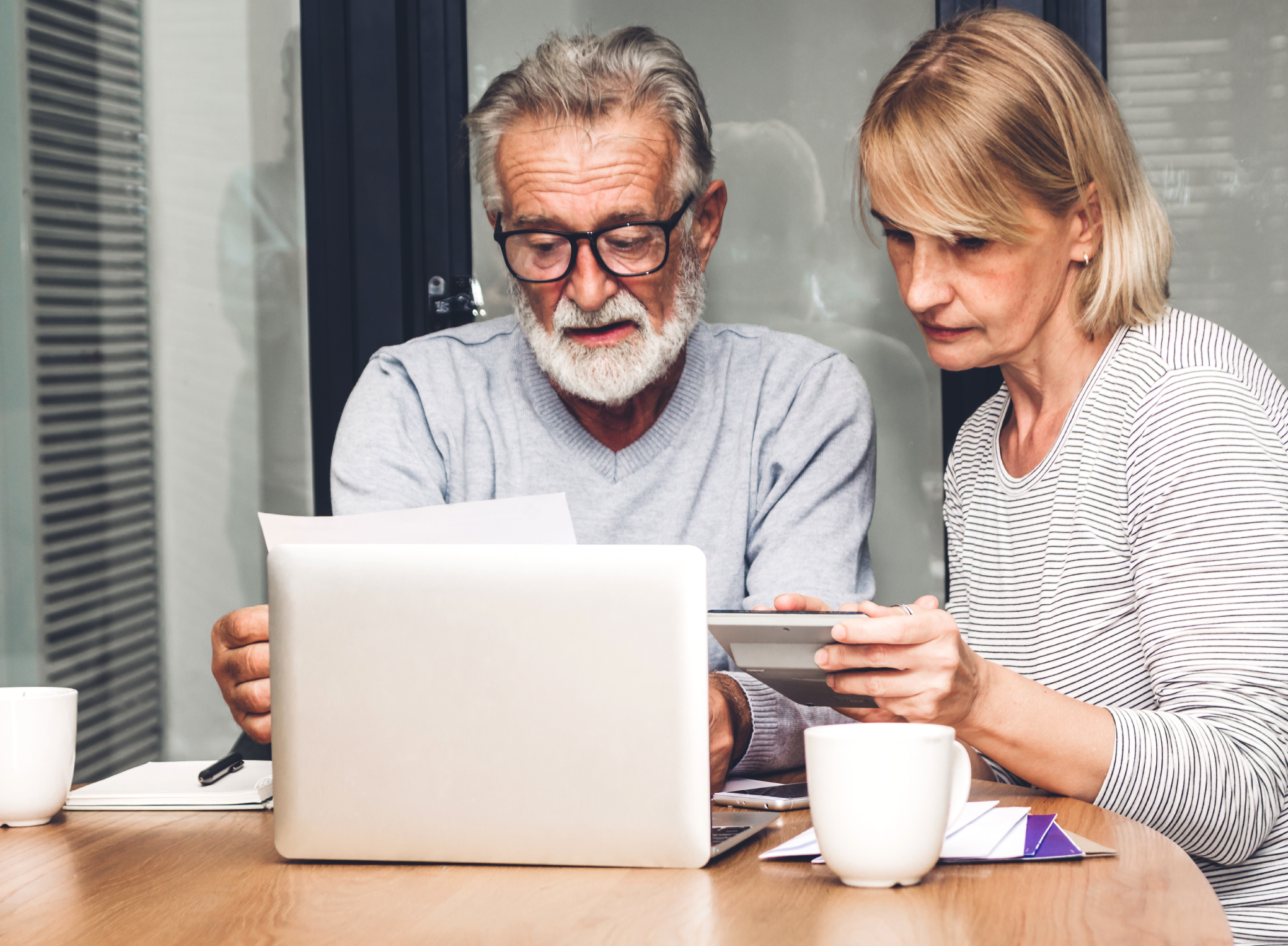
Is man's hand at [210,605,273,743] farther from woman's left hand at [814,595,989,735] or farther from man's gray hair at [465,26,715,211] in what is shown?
man's gray hair at [465,26,715,211]

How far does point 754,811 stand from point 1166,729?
1.29 ft

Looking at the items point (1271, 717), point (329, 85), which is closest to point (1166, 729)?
point (1271, 717)

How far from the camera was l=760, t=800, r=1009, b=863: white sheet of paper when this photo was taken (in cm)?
91

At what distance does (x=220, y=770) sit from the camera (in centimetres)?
122

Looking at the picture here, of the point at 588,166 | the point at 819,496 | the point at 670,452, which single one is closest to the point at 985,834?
the point at 819,496

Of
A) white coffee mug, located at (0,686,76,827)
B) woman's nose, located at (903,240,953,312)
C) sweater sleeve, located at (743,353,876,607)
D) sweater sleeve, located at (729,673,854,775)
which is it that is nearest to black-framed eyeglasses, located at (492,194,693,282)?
sweater sleeve, located at (743,353,876,607)

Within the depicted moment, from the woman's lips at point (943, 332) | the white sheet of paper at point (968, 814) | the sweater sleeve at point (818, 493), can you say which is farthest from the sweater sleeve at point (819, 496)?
the white sheet of paper at point (968, 814)

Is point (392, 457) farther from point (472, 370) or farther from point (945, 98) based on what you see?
point (945, 98)

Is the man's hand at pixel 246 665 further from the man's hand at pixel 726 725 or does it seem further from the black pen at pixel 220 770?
the man's hand at pixel 726 725

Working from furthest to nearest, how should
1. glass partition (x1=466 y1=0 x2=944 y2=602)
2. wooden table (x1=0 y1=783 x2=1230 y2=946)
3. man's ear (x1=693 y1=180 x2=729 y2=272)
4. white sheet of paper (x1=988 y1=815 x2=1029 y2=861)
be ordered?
glass partition (x1=466 y1=0 x2=944 y2=602) < man's ear (x1=693 y1=180 x2=729 y2=272) < white sheet of paper (x1=988 y1=815 x2=1029 y2=861) < wooden table (x1=0 y1=783 x2=1230 y2=946)

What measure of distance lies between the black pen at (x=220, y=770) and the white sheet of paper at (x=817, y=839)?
563 mm

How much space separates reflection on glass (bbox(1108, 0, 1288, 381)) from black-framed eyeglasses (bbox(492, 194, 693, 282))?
919 millimetres

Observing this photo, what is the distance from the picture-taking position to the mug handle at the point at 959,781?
2.91 ft

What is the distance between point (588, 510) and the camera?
5.94 feet
